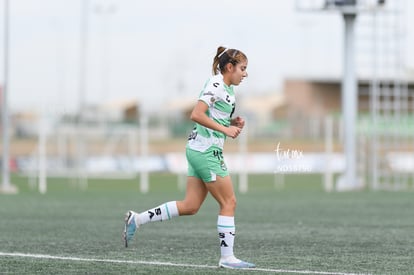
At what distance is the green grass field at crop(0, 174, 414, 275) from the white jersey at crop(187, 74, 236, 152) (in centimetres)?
104

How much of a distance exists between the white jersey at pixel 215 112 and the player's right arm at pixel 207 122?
0.14 metres

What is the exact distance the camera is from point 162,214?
31.1 feet

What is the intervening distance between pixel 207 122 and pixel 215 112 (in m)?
0.29

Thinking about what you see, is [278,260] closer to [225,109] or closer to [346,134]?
[225,109]

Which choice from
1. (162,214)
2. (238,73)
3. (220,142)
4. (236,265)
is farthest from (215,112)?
(236,265)

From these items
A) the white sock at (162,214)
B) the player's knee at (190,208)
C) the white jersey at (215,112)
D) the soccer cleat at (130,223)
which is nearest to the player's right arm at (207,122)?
the white jersey at (215,112)

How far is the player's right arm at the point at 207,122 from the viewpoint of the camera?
28.4 ft

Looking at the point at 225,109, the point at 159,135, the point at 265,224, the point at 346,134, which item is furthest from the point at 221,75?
the point at 159,135

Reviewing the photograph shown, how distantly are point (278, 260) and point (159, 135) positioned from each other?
55.1 meters

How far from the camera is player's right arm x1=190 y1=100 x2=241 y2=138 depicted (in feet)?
28.4

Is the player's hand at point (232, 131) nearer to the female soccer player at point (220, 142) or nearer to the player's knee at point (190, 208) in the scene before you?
the female soccer player at point (220, 142)

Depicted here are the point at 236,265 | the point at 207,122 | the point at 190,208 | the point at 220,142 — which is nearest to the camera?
the point at 207,122

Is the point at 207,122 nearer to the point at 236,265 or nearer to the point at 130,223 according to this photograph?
the point at 236,265

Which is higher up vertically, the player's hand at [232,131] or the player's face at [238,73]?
the player's face at [238,73]
